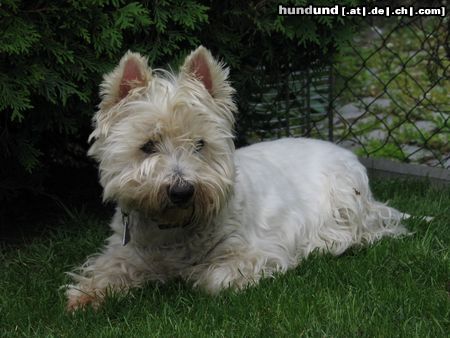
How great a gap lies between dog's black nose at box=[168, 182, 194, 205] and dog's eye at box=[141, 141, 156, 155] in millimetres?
218

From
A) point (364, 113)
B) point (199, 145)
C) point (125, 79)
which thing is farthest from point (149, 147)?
point (364, 113)

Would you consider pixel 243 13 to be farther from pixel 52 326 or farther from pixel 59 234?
pixel 52 326

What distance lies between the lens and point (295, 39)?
5277 millimetres

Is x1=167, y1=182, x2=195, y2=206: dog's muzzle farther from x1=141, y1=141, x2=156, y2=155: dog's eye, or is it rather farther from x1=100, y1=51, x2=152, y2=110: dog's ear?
x1=100, y1=51, x2=152, y2=110: dog's ear

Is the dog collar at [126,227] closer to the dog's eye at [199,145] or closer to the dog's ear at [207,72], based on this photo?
the dog's eye at [199,145]

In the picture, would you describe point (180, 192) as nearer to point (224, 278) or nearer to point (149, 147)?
point (149, 147)

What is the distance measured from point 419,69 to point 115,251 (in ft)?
18.1

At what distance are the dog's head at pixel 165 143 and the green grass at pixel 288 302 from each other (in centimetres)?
42

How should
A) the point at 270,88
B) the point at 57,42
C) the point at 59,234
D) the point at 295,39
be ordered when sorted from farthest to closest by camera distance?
the point at 270,88
the point at 295,39
the point at 59,234
the point at 57,42

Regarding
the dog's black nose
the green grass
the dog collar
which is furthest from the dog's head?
the green grass

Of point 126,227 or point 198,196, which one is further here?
point 126,227

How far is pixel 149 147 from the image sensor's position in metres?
3.43

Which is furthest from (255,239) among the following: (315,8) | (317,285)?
(315,8)

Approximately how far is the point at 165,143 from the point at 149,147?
72mm
